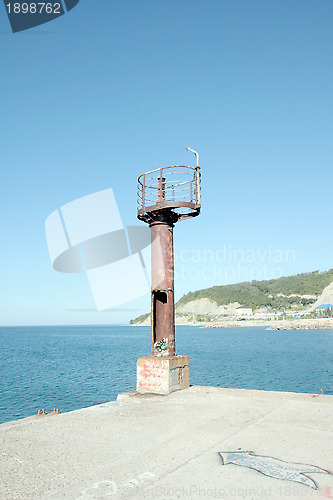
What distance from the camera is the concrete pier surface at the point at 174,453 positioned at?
504 cm

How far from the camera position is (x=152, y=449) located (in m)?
6.53

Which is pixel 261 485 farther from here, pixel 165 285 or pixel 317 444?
pixel 165 285

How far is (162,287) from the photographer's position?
40.0 feet

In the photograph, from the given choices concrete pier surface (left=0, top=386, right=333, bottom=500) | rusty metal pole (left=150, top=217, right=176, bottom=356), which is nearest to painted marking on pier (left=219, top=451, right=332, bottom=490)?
concrete pier surface (left=0, top=386, right=333, bottom=500)

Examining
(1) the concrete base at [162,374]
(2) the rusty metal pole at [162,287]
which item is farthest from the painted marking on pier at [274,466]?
(2) the rusty metal pole at [162,287]

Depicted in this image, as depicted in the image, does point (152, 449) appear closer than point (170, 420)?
Yes

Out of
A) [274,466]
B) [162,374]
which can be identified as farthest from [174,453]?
[162,374]

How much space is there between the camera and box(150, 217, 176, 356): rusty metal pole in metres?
12.1

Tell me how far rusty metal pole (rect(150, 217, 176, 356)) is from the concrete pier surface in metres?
2.48

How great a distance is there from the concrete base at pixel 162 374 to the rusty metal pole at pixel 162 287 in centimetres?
41

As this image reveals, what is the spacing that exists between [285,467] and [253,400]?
16.3 feet

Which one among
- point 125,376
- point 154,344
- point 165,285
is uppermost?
point 165,285

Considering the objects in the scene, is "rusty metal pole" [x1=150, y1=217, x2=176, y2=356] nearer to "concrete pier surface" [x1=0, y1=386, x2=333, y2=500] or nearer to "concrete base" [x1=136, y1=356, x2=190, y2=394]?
"concrete base" [x1=136, y1=356, x2=190, y2=394]

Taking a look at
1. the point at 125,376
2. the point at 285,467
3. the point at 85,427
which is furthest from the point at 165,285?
the point at 125,376
